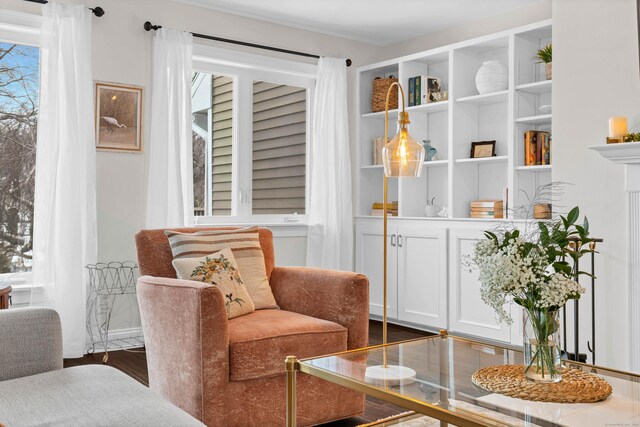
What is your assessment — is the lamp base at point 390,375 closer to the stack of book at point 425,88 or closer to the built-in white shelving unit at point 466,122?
the built-in white shelving unit at point 466,122

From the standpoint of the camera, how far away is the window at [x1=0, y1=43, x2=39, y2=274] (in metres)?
4.02

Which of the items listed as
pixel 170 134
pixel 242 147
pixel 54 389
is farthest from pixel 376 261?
pixel 54 389

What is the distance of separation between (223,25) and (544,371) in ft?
12.6

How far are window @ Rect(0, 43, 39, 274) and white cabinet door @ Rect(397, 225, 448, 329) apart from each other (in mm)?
2777

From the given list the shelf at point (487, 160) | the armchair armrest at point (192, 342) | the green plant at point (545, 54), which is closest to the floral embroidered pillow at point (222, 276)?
the armchair armrest at point (192, 342)

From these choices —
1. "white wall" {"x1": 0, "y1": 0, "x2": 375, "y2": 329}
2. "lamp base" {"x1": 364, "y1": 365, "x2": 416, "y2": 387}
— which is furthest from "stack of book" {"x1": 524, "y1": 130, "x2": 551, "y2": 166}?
"lamp base" {"x1": 364, "y1": 365, "x2": 416, "y2": 387}

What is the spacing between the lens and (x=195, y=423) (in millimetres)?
1539

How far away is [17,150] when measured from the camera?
4066mm

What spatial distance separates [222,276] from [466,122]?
275cm

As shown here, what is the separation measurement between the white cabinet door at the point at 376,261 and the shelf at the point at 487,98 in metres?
1.19

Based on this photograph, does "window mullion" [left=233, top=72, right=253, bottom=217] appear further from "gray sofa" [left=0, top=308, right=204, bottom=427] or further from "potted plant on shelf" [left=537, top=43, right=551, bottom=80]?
"gray sofa" [left=0, top=308, right=204, bottom=427]

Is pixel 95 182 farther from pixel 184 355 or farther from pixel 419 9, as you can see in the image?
pixel 419 9

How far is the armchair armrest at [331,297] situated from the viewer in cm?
282

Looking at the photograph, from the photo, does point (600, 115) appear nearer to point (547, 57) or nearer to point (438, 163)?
point (547, 57)
